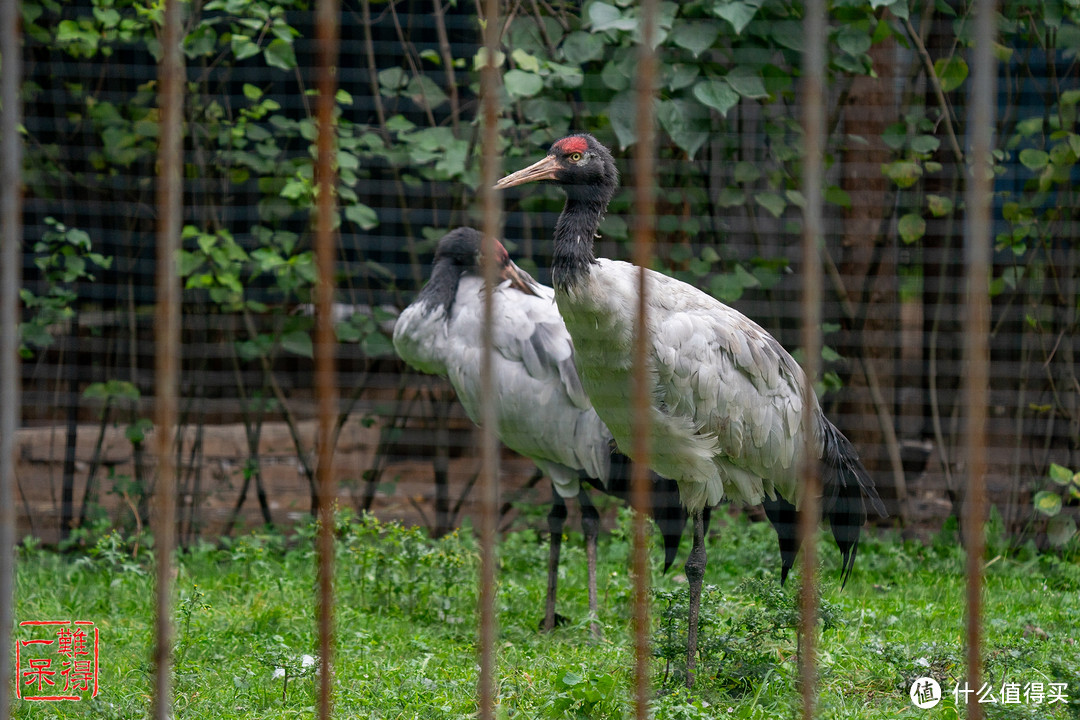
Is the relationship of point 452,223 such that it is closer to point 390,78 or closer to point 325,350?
point 390,78

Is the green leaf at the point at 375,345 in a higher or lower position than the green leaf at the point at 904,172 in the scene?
lower

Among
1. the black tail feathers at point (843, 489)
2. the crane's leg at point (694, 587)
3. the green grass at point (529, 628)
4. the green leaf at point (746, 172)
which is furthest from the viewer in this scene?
the green leaf at point (746, 172)

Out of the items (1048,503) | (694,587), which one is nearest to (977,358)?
(694,587)

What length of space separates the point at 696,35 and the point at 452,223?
53.7 inches

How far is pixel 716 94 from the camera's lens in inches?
148

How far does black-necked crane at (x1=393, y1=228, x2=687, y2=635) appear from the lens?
144 inches

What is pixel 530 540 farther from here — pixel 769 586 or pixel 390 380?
pixel 769 586

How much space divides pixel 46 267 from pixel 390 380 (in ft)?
4.90

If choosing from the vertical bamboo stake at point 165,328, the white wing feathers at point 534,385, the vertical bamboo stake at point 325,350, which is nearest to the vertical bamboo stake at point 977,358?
the vertical bamboo stake at point 325,350

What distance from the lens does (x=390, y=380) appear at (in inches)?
187

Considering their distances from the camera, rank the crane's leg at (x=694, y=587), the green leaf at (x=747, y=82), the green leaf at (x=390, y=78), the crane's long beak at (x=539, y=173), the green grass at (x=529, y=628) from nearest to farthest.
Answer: the green grass at (x=529, y=628) → the crane's leg at (x=694, y=587) → the crane's long beak at (x=539, y=173) → the green leaf at (x=747, y=82) → the green leaf at (x=390, y=78)

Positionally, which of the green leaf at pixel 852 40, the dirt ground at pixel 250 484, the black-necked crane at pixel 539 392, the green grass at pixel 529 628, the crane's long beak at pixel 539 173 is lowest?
the green grass at pixel 529 628

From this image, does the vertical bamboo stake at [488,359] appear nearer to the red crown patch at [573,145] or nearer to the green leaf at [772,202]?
the red crown patch at [573,145]

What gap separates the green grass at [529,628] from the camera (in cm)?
263
